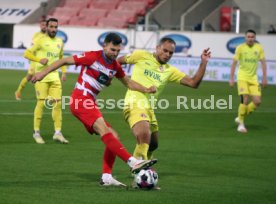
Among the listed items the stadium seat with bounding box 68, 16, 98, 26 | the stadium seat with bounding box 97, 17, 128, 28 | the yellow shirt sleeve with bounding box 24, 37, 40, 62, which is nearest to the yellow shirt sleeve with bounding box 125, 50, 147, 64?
the yellow shirt sleeve with bounding box 24, 37, 40, 62

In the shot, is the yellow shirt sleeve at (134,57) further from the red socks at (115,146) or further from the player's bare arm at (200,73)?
the red socks at (115,146)

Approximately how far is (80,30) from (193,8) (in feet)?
21.2

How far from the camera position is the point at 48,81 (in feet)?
55.5

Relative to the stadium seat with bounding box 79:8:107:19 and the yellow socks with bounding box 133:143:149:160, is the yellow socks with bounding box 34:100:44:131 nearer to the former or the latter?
the yellow socks with bounding box 133:143:149:160

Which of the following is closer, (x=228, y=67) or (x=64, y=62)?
(x=64, y=62)

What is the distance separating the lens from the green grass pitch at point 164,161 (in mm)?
10695

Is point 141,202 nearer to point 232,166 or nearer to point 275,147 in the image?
point 232,166

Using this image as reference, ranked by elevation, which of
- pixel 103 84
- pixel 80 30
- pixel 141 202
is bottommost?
pixel 141 202

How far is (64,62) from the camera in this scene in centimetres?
1145

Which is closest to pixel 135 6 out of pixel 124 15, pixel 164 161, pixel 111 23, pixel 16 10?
pixel 124 15

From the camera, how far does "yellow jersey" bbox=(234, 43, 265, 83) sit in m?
20.4

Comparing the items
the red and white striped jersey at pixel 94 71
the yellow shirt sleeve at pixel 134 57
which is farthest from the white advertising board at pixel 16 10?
the red and white striped jersey at pixel 94 71

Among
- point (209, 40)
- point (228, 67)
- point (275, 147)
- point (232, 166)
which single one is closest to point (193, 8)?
point (209, 40)

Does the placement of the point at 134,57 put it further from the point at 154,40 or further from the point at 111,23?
the point at 111,23
